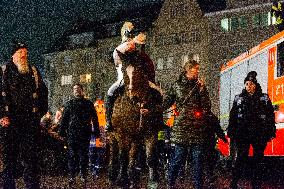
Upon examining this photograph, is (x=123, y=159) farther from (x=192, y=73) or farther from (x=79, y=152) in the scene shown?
(x=79, y=152)

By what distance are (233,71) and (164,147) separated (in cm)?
320

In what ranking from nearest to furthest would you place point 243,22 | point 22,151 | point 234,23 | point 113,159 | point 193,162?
point 22,151, point 113,159, point 193,162, point 243,22, point 234,23

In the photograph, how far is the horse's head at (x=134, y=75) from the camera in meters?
6.43

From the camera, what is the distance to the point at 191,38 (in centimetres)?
5522

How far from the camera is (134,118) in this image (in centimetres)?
664

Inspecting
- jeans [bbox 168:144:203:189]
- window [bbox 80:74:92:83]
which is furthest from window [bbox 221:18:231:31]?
jeans [bbox 168:144:203:189]

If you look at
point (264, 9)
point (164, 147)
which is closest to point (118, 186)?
point (164, 147)

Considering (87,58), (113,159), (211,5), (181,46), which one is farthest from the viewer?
(87,58)

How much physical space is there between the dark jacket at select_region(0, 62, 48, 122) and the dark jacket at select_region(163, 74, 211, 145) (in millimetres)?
1942

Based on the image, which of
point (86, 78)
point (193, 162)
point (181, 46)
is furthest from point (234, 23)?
point (193, 162)

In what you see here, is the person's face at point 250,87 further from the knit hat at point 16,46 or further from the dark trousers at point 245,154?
the knit hat at point 16,46

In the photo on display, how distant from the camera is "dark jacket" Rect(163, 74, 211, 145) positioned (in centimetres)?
760

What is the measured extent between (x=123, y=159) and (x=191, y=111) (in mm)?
1351

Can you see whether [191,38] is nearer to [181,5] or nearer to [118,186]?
[181,5]
